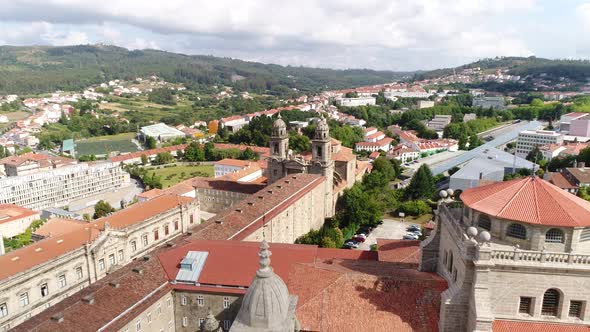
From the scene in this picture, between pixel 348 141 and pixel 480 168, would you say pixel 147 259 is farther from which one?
pixel 348 141

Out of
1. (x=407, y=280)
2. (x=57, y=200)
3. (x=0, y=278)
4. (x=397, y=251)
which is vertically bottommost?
(x=57, y=200)

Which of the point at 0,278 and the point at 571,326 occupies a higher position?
the point at 571,326

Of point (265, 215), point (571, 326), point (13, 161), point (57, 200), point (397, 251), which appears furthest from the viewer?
point (13, 161)

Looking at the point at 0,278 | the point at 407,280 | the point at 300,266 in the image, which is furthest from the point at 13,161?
the point at 407,280

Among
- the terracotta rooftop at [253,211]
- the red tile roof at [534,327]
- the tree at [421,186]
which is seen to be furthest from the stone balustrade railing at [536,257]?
the tree at [421,186]

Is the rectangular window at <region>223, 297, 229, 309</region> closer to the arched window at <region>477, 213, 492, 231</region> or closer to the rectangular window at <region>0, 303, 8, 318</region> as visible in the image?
the arched window at <region>477, 213, 492, 231</region>

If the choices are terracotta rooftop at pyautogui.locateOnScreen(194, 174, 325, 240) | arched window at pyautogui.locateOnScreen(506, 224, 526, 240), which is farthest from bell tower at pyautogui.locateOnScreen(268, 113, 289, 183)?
arched window at pyautogui.locateOnScreen(506, 224, 526, 240)
